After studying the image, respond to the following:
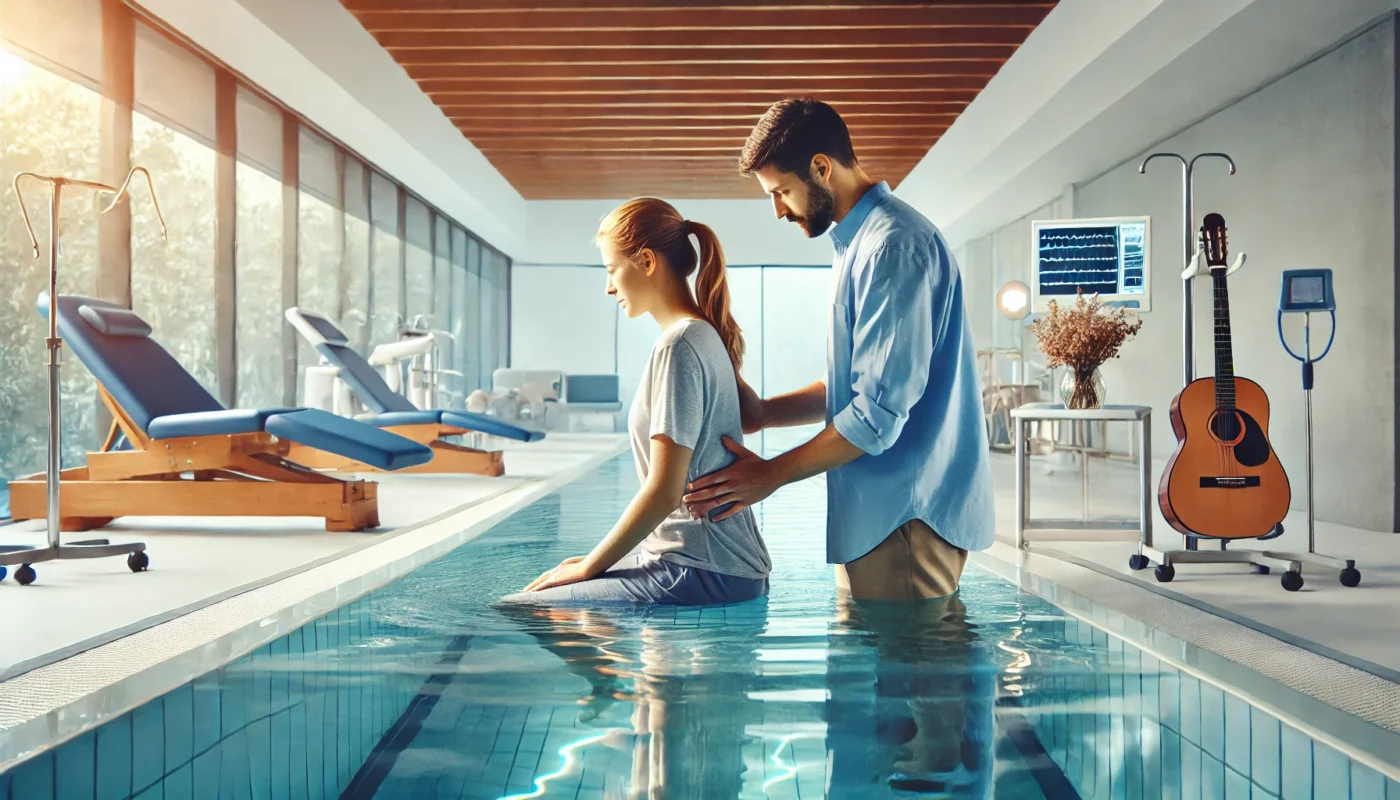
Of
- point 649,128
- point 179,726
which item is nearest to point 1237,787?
point 179,726

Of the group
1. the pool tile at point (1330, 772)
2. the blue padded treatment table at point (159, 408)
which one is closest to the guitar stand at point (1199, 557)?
the pool tile at point (1330, 772)

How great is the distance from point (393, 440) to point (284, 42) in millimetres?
3188

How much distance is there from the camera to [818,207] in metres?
2.16

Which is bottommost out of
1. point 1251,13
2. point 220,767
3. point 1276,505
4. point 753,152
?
point 220,767

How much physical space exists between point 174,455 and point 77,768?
3182mm

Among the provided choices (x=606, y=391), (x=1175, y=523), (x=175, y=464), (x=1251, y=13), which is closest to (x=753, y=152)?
(x=1175, y=523)

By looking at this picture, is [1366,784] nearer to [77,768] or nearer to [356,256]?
[77,768]

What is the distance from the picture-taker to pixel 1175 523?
3.40 m

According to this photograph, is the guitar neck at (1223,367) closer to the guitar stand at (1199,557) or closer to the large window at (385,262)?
the guitar stand at (1199,557)

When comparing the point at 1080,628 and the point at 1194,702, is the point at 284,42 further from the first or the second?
the point at 1194,702

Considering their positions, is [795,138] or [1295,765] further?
[795,138]

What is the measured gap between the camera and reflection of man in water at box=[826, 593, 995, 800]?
141 centimetres

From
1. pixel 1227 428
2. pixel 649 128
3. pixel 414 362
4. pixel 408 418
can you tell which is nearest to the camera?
pixel 1227 428

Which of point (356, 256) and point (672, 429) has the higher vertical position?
point (356, 256)
